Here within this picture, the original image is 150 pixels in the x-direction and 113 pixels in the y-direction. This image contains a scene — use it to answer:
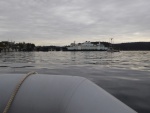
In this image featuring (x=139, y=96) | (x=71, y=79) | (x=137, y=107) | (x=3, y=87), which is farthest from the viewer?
(x=139, y=96)

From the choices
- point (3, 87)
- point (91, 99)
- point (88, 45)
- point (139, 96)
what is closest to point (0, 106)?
point (3, 87)

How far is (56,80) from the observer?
3.15 metres

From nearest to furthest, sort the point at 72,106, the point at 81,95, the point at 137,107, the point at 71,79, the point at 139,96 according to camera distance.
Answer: the point at 72,106, the point at 81,95, the point at 71,79, the point at 137,107, the point at 139,96

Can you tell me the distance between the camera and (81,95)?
282cm

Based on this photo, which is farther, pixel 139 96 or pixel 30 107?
pixel 139 96

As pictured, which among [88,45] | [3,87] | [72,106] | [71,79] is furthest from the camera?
[88,45]

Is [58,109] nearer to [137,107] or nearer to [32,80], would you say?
[32,80]

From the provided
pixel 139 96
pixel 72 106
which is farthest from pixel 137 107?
pixel 72 106

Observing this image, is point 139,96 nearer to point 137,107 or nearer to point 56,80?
point 137,107

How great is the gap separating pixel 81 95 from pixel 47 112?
425 millimetres

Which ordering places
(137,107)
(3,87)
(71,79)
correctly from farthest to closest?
1. (137,107)
2. (71,79)
3. (3,87)

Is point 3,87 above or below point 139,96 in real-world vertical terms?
above

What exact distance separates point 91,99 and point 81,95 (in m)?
0.12

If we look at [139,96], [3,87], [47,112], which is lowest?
[139,96]
